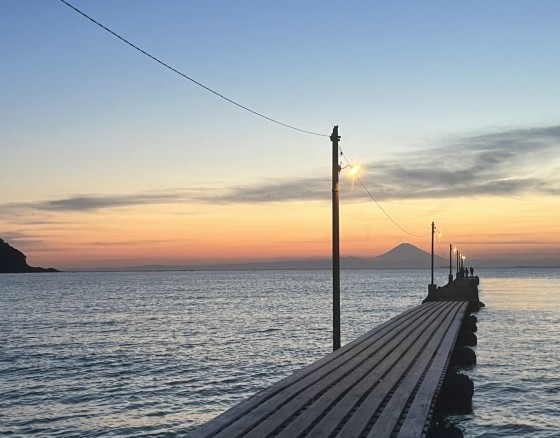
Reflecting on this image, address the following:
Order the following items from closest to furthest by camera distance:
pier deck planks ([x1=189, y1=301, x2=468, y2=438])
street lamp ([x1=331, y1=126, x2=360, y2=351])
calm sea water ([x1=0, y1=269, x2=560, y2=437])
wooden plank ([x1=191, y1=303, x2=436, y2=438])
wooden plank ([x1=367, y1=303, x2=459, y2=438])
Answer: wooden plank ([x1=191, y1=303, x2=436, y2=438]) → pier deck planks ([x1=189, y1=301, x2=468, y2=438]) → wooden plank ([x1=367, y1=303, x2=459, y2=438]) → calm sea water ([x1=0, y1=269, x2=560, y2=437]) → street lamp ([x1=331, y1=126, x2=360, y2=351])

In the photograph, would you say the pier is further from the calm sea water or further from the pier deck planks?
the calm sea water

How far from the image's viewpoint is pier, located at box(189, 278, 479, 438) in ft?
30.4

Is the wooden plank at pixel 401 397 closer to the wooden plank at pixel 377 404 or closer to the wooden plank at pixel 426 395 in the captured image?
the wooden plank at pixel 377 404

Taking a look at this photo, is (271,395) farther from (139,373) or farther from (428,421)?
(139,373)

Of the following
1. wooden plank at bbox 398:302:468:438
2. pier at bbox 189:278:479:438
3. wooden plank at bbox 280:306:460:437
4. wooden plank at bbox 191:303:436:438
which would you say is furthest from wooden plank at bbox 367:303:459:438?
wooden plank at bbox 191:303:436:438

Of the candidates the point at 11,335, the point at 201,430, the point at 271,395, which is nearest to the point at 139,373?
the point at 271,395

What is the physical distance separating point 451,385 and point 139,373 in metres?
15.7

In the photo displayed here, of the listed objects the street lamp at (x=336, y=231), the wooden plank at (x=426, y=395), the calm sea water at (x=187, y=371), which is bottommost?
the calm sea water at (x=187, y=371)

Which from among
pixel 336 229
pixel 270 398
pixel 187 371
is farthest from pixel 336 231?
pixel 187 371

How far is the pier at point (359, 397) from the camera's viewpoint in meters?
9.28

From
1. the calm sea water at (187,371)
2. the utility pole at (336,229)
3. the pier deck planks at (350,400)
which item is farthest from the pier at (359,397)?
the calm sea water at (187,371)

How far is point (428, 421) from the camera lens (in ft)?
32.9

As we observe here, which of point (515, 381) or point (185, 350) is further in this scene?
point (185, 350)

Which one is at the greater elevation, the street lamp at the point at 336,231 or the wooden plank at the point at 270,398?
the street lamp at the point at 336,231
